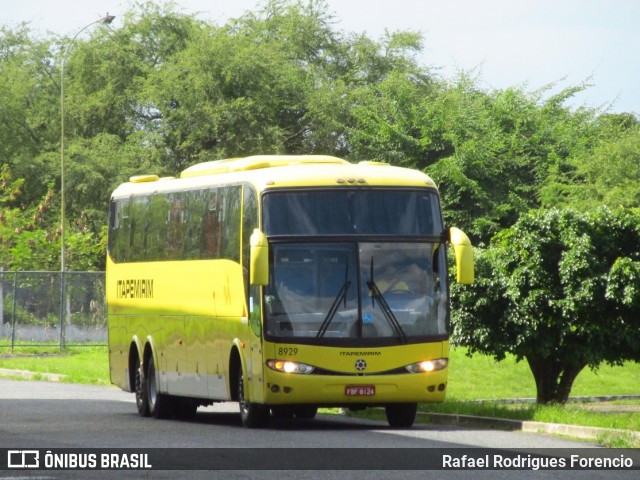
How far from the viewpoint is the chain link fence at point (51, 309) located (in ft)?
143

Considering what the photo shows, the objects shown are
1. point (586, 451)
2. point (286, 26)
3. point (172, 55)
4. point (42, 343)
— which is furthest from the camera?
point (286, 26)

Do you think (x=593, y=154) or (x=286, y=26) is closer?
(x=593, y=154)

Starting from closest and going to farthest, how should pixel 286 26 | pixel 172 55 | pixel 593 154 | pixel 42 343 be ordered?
pixel 42 343 → pixel 593 154 → pixel 172 55 → pixel 286 26

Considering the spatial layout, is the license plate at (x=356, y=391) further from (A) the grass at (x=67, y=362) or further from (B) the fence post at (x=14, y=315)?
(B) the fence post at (x=14, y=315)

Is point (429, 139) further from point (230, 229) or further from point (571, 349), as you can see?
point (230, 229)

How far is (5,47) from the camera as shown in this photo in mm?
74875

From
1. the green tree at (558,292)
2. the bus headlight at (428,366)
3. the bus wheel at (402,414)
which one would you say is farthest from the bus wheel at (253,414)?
the green tree at (558,292)

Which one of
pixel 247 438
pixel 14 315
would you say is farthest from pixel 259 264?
pixel 14 315

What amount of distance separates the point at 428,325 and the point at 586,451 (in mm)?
4086

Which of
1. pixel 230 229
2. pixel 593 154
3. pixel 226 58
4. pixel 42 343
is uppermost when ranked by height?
pixel 226 58

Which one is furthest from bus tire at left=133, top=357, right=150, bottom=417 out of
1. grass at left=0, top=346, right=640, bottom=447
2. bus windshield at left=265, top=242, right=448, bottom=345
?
grass at left=0, top=346, right=640, bottom=447

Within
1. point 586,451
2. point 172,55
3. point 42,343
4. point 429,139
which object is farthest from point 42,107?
point 586,451

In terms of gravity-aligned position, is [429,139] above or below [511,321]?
above

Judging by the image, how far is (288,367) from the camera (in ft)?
60.5
